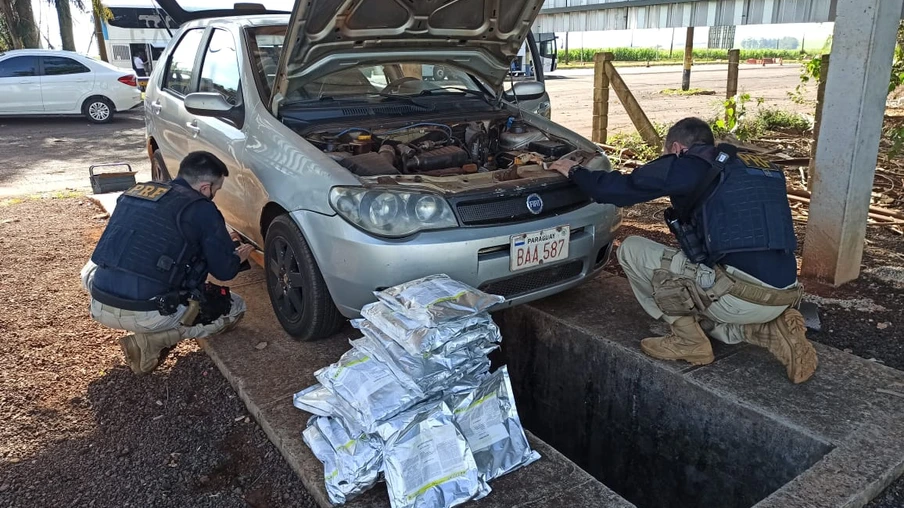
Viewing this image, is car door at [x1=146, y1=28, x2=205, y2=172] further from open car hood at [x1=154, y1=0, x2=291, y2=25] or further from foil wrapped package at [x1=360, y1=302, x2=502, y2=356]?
foil wrapped package at [x1=360, y1=302, x2=502, y2=356]

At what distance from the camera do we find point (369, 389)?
2209mm

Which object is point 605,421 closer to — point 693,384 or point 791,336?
point 693,384

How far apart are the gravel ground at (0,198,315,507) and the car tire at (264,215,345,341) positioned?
0.46m

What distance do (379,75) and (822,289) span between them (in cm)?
307

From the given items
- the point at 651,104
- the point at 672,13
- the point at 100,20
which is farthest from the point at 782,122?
the point at 100,20

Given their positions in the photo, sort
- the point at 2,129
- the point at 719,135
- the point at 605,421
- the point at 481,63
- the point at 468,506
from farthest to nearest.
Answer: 1. the point at 2,129
2. the point at 719,135
3. the point at 481,63
4. the point at 605,421
5. the point at 468,506

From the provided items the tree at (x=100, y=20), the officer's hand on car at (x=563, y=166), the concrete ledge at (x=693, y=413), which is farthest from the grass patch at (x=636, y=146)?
the tree at (x=100, y=20)

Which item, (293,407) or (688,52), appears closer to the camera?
(293,407)

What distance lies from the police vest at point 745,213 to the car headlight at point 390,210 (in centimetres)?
112

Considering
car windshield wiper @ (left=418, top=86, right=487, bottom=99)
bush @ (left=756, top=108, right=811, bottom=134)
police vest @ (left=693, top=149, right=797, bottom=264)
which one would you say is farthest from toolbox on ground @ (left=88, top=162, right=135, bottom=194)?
bush @ (left=756, top=108, right=811, bottom=134)

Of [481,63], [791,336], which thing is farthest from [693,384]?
[481,63]

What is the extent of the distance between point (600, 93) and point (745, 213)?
238 inches

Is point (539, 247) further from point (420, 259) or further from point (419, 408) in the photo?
point (419, 408)

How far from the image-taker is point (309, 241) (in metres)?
3.03
